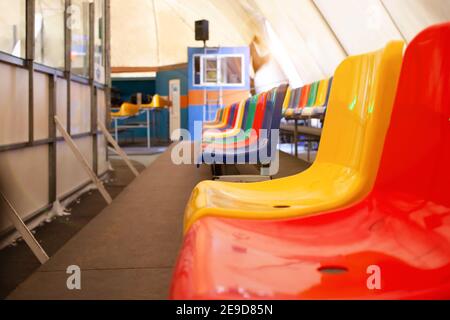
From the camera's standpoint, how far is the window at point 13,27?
153 inches

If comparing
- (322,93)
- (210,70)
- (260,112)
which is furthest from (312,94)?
(210,70)

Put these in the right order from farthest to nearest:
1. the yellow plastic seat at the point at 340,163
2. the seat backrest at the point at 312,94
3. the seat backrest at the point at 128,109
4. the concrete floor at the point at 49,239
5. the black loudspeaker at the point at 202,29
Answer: the black loudspeaker at the point at 202,29 → the seat backrest at the point at 128,109 → the seat backrest at the point at 312,94 → the concrete floor at the point at 49,239 → the yellow plastic seat at the point at 340,163

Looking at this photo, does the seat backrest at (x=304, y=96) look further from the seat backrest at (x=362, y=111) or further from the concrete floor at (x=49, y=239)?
the seat backrest at (x=362, y=111)

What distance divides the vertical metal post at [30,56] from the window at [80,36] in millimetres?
1619

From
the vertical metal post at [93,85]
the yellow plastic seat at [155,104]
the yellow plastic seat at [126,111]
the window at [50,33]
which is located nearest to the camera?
the window at [50,33]

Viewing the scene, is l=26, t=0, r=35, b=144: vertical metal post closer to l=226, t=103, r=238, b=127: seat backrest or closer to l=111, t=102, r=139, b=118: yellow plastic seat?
l=226, t=103, r=238, b=127: seat backrest

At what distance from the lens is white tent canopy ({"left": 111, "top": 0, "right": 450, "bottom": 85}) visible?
802 cm

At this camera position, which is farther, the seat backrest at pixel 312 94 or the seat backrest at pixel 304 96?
the seat backrest at pixel 304 96

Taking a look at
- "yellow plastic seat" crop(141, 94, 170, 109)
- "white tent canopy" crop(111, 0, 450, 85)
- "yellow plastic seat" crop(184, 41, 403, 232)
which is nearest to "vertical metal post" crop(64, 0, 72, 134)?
"white tent canopy" crop(111, 0, 450, 85)

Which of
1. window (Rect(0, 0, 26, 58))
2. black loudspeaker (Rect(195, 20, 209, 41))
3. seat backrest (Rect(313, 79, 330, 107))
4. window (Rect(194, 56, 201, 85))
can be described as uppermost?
black loudspeaker (Rect(195, 20, 209, 41))

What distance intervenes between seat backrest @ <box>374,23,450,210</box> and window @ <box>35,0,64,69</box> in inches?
156

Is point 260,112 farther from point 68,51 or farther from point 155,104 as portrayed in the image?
point 155,104

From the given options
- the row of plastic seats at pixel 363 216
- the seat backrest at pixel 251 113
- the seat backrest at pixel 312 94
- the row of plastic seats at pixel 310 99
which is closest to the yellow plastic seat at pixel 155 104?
the row of plastic seats at pixel 310 99

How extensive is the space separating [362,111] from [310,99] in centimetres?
660
